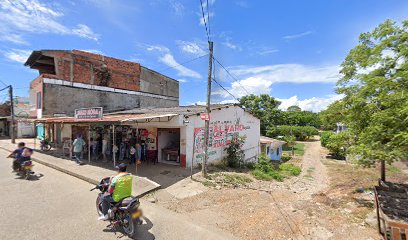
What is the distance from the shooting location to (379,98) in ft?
21.9

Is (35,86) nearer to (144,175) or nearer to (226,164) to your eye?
(144,175)

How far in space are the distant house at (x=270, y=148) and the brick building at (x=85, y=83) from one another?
1509 centimetres

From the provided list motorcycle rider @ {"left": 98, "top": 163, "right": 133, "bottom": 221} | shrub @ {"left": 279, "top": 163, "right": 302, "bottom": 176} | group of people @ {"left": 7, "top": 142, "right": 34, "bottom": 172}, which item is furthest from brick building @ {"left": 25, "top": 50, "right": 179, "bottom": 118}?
shrub @ {"left": 279, "top": 163, "right": 302, "bottom": 176}

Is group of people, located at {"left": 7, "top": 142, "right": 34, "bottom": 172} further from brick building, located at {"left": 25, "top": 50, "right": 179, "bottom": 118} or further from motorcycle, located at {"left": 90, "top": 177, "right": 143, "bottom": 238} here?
brick building, located at {"left": 25, "top": 50, "right": 179, "bottom": 118}

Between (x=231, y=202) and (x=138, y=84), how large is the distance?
894 inches

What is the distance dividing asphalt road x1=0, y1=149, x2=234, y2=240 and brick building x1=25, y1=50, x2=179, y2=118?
1342 cm

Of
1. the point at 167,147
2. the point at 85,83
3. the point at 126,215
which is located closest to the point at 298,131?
the point at 167,147

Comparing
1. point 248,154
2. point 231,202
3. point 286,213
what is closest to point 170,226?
point 231,202

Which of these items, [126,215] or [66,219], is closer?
[126,215]

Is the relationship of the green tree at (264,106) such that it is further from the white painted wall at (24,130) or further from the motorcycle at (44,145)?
the white painted wall at (24,130)

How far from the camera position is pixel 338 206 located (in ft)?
23.4

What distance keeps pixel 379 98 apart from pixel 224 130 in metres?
8.84

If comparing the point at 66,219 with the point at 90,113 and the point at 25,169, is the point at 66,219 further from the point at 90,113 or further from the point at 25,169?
the point at 90,113

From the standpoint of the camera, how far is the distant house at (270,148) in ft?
79.7
